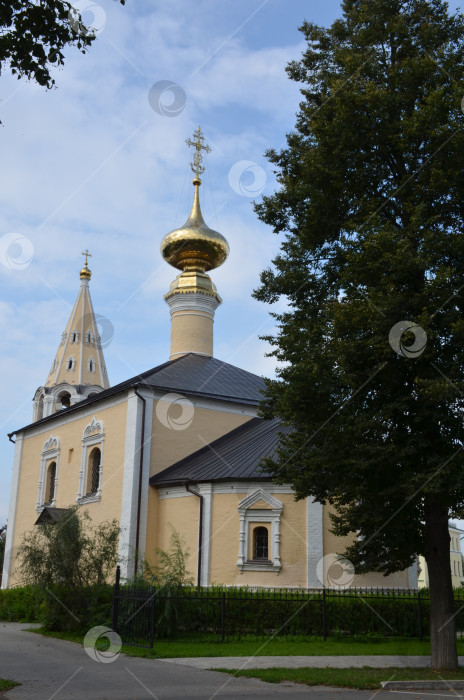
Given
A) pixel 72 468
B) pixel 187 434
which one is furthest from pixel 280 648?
pixel 72 468

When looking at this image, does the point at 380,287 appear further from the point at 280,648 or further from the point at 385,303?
the point at 280,648

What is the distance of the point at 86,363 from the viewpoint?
31516mm

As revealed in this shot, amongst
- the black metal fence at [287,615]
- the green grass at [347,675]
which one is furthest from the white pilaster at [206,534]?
the green grass at [347,675]

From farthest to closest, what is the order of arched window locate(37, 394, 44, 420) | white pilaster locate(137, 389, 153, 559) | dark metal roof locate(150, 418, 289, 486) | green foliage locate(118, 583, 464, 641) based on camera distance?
arched window locate(37, 394, 44, 420)
white pilaster locate(137, 389, 153, 559)
dark metal roof locate(150, 418, 289, 486)
green foliage locate(118, 583, 464, 641)

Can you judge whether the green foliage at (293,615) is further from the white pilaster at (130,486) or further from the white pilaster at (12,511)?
the white pilaster at (12,511)

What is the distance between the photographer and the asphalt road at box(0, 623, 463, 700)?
27.3 feet

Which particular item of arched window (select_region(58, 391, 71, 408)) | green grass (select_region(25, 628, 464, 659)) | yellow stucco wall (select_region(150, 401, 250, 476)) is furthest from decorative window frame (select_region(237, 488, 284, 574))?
arched window (select_region(58, 391, 71, 408))

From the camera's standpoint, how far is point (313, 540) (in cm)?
1841

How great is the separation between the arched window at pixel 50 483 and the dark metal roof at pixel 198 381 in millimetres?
1855

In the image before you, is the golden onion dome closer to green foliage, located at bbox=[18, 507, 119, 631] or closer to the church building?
the church building

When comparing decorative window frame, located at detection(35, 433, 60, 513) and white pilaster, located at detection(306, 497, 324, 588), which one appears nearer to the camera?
white pilaster, located at detection(306, 497, 324, 588)

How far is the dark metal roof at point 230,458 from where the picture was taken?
19.8 m

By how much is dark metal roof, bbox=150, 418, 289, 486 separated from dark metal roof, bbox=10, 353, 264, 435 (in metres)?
1.42

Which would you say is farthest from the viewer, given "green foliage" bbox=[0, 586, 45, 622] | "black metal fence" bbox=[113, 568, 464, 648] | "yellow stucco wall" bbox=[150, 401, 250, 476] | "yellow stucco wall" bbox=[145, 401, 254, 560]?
"yellow stucco wall" bbox=[150, 401, 250, 476]
